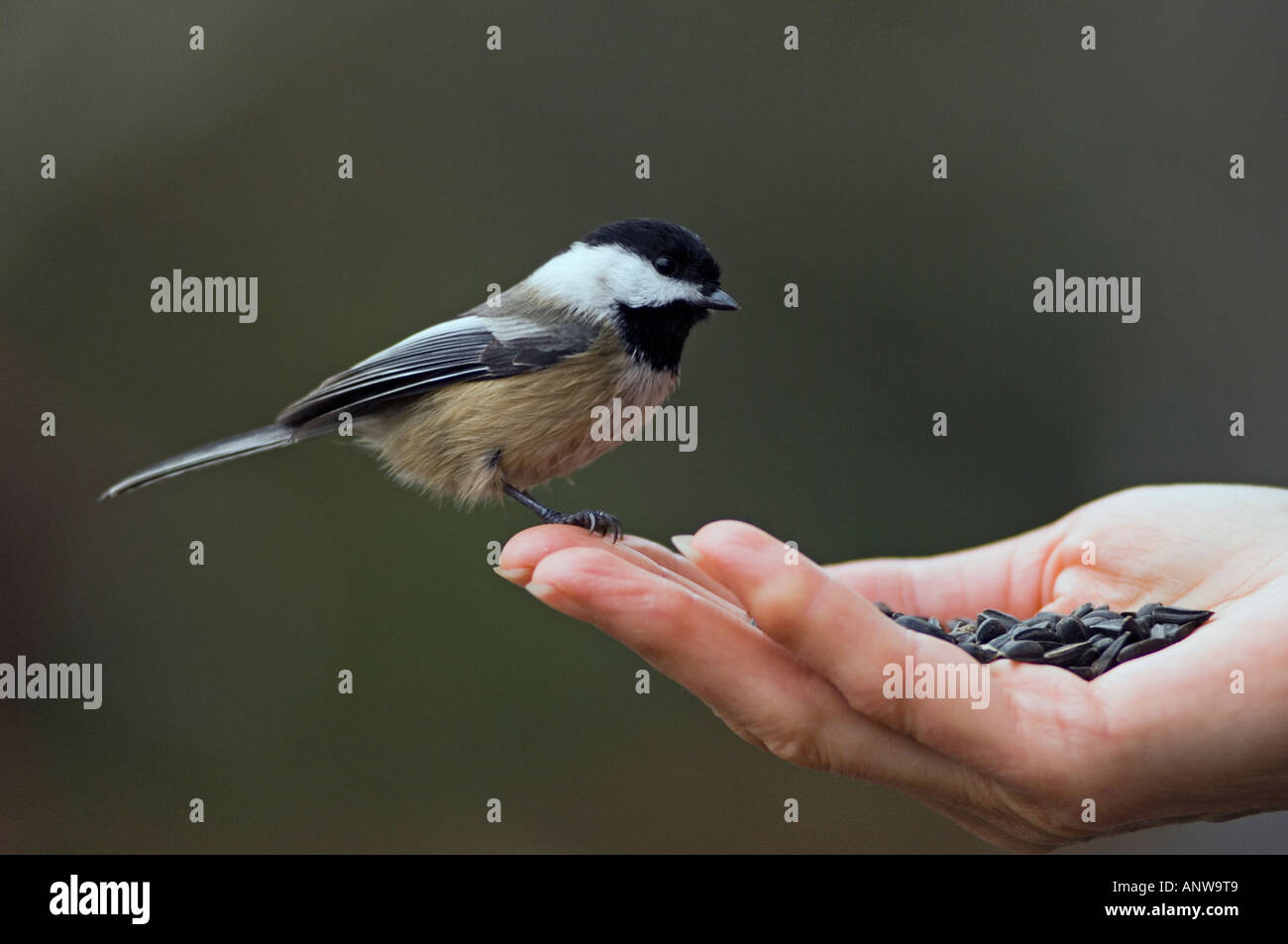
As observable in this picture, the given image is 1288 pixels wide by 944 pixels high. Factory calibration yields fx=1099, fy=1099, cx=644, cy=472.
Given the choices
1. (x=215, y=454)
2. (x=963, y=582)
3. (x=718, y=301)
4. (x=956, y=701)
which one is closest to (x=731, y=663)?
(x=956, y=701)

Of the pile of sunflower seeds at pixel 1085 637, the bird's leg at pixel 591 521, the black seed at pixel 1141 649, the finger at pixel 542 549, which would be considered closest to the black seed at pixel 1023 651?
the pile of sunflower seeds at pixel 1085 637

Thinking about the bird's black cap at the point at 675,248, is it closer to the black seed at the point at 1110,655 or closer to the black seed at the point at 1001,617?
the black seed at the point at 1001,617

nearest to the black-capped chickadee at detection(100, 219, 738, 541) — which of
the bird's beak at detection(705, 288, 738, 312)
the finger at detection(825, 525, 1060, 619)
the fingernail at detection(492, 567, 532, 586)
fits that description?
the bird's beak at detection(705, 288, 738, 312)

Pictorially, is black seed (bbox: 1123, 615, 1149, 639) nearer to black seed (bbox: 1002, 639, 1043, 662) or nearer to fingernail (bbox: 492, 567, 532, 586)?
black seed (bbox: 1002, 639, 1043, 662)

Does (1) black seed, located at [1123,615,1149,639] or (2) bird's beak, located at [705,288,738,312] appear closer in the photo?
(1) black seed, located at [1123,615,1149,639]

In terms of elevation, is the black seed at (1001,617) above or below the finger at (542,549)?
below

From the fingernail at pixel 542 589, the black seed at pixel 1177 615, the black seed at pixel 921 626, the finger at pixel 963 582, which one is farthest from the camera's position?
the finger at pixel 963 582

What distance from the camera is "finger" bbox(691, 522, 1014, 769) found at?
49.9 inches

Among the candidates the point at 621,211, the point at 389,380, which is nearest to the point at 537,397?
the point at 389,380

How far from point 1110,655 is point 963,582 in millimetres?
626

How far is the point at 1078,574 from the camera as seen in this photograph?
2119 mm

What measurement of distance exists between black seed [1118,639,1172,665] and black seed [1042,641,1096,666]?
46mm

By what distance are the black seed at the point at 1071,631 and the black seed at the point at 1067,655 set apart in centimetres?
6

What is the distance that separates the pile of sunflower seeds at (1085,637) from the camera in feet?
5.34
